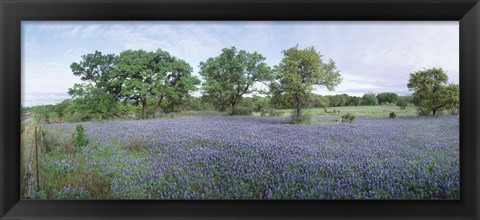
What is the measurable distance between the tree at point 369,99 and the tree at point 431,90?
0.21m

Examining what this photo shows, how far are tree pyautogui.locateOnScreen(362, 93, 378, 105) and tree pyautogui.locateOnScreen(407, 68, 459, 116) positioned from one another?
0.21 metres

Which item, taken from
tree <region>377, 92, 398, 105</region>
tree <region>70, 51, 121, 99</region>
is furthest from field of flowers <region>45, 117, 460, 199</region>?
tree <region>70, 51, 121, 99</region>

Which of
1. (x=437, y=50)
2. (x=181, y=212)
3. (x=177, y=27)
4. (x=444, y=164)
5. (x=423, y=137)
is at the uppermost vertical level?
(x=177, y=27)

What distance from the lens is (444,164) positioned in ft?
5.47

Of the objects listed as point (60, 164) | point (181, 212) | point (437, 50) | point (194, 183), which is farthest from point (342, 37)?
point (60, 164)

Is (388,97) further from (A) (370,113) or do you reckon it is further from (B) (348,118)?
(B) (348,118)

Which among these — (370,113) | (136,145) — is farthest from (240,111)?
(370,113)

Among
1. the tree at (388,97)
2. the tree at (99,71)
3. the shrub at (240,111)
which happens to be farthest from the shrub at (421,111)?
the tree at (99,71)

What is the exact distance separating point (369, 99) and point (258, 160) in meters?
0.73

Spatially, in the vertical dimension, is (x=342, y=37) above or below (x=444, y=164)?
above

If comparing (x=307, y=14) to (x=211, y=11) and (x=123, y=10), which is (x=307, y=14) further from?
(x=123, y=10)

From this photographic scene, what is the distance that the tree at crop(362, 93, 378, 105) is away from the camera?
1.69m

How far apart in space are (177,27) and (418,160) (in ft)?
5.20

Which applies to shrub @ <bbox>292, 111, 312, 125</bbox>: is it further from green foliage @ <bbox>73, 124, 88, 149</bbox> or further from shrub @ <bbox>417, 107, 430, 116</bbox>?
green foliage @ <bbox>73, 124, 88, 149</bbox>
